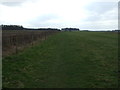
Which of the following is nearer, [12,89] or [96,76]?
[12,89]

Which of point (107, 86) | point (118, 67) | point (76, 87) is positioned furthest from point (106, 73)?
point (76, 87)

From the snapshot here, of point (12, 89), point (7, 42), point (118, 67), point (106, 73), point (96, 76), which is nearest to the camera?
point (12, 89)

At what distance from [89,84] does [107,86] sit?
66 centimetres

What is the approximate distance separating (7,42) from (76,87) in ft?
62.0

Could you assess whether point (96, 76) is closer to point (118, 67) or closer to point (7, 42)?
point (118, 67)

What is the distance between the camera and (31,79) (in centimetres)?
1048

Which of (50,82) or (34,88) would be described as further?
(50,82)

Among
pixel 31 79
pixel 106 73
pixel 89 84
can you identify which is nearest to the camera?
pixel 89 84

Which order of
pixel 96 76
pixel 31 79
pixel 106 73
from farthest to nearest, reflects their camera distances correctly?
pixel 106 73, pixel 96 76, pixel 31 79

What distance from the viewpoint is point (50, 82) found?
977cm

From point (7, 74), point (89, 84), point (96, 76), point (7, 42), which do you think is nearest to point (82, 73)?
point (96, 76)

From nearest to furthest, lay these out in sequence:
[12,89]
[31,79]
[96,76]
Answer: [12,89]
[31,79]
[96,76]

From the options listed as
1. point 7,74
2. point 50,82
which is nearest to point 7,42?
point 7,74

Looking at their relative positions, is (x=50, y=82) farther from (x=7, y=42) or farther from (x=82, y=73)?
(x=7, y=42)
